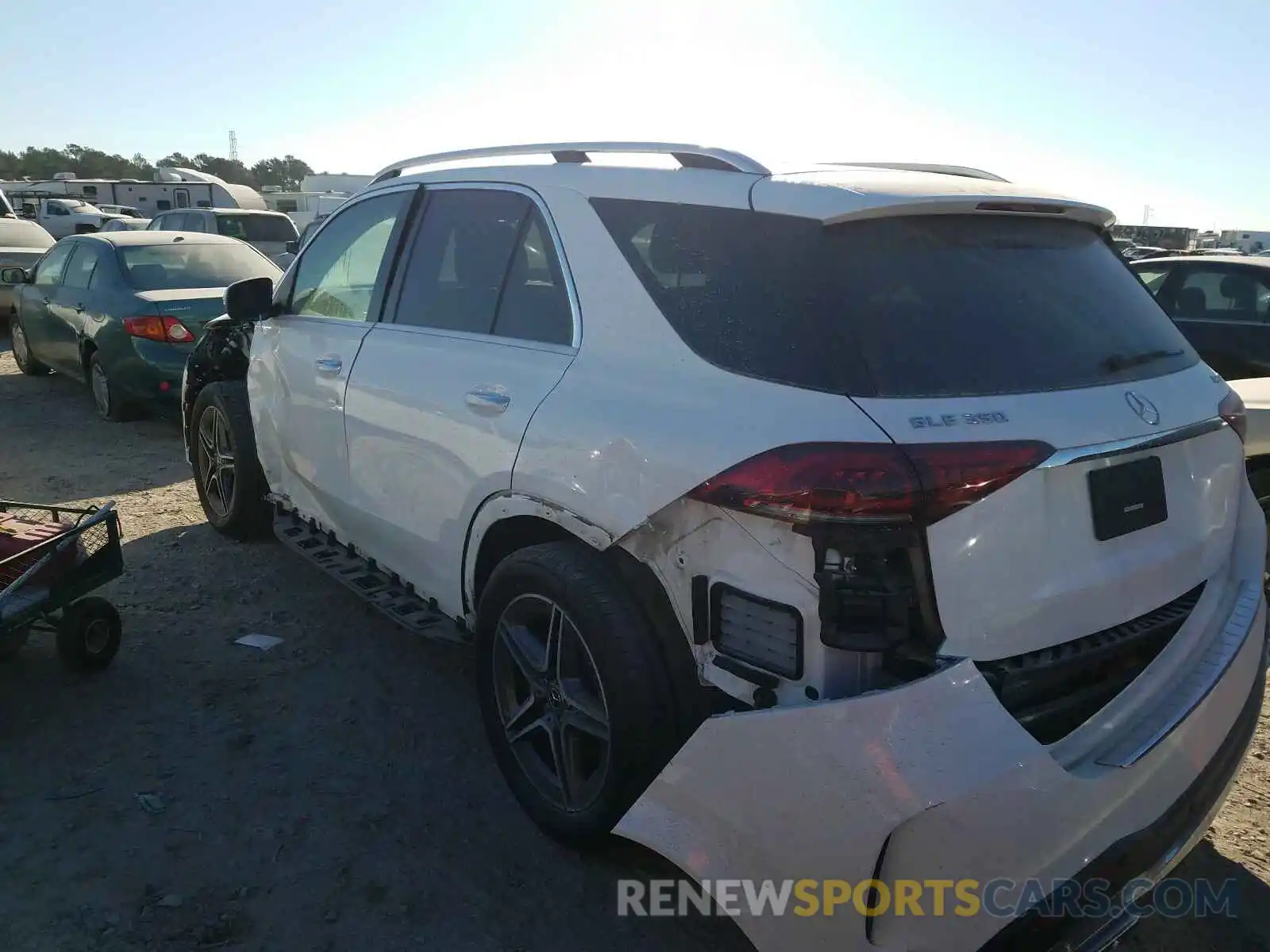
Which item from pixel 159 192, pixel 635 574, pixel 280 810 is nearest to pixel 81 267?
pixel 280 810

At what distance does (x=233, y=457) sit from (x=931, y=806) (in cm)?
428

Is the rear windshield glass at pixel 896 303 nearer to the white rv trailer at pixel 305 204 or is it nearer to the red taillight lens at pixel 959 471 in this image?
the red taillight lens at pixel 959 471

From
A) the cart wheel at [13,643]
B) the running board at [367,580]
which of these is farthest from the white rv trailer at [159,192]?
the cart wheel at [13,643]

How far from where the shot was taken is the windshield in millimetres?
14227

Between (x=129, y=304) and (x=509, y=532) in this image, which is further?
(x=129, y=304)

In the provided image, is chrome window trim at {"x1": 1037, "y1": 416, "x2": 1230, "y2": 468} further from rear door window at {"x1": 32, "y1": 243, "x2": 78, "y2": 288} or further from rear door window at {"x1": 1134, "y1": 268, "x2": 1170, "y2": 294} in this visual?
rear door window at {"x1": 32, "y1": 243, "x2": 78, "y2": 288}

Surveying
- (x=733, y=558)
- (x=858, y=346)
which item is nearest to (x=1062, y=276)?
(x=858, y=346)

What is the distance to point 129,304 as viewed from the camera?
759 centimetres

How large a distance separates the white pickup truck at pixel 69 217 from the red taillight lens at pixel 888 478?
25497 millimetres

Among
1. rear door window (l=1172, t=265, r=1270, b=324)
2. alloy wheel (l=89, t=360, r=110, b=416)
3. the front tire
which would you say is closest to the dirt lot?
the front tire

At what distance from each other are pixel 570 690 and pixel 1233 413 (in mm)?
1989

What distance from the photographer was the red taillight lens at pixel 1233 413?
254 cm

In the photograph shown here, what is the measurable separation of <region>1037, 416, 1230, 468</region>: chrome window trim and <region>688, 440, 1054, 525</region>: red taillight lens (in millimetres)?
65

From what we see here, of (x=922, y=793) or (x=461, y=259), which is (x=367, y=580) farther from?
(x=922, y=793)
